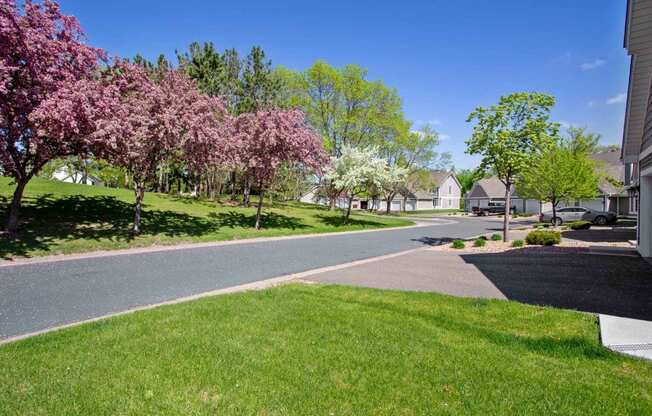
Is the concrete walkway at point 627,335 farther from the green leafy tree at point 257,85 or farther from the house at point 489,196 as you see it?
the house at point 489,196

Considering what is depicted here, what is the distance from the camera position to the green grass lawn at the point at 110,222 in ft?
40.7

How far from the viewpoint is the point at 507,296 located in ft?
23.8

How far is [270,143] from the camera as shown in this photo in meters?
18.3

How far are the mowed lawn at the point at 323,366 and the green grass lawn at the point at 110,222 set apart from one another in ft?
28.9

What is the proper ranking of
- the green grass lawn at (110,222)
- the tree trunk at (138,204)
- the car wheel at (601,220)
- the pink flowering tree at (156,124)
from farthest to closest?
1. the car wheel at (601,220)
2. the tree trunk at (138,204)
3. the pink flowering tree at (156,124)
4. the green grass lawn at (110,222)

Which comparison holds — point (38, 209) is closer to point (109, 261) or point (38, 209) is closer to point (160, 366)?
point (109, 261)

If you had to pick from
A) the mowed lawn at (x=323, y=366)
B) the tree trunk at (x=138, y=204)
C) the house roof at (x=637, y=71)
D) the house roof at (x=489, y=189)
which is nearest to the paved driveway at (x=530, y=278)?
the mowed lawn at (x=323, y=366)

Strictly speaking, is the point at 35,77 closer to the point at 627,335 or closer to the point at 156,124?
the point at 156,124

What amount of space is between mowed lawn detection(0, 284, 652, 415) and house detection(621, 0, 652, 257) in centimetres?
713

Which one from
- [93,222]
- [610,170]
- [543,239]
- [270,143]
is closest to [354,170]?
[270,143]

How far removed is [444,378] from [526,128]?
1468 cm

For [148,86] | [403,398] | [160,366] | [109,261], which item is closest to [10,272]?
[109,261]

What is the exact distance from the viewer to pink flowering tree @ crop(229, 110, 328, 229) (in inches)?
729

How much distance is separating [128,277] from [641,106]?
15.3 meters
